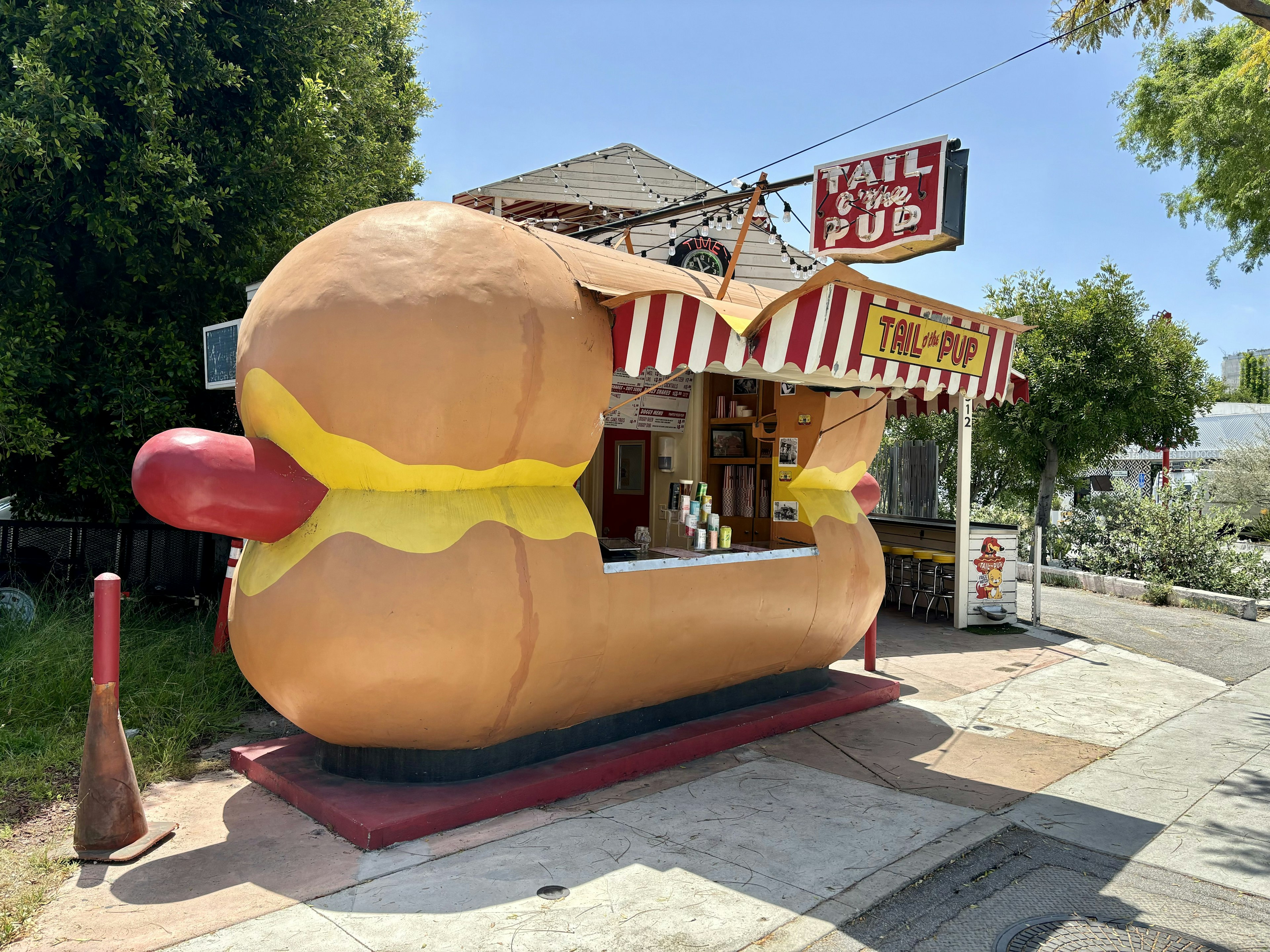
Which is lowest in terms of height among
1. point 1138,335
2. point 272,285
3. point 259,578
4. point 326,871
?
point 326,871

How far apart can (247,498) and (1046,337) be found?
49.7 feet

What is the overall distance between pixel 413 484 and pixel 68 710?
10.8 ft

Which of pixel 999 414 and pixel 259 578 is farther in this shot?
pixel 999 414

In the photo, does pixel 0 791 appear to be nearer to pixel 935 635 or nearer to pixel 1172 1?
pixel 935 635

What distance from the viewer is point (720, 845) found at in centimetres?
470

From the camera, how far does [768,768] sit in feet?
19.6

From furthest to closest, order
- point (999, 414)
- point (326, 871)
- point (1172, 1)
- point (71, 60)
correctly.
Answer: point (999, 414) < point (1172, 1) < point (71, 60) < point (326, 871)

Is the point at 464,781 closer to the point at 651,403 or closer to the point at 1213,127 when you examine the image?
the point at 651,403

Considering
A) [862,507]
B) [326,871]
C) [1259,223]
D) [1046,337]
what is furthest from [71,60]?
[1259,223]

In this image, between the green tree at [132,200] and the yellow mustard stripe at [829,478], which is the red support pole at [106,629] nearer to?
the green tree at [132,200]

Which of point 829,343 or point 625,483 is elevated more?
point 829,343

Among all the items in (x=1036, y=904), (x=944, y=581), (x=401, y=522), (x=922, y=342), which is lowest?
(x=1036, y=904)

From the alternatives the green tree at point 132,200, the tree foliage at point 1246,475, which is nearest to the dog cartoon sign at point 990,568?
the green tree at point 132,200

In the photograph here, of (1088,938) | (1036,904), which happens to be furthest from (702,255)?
(1088,938)
